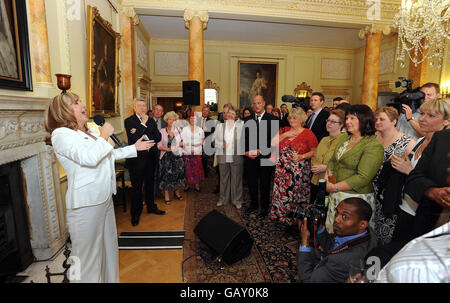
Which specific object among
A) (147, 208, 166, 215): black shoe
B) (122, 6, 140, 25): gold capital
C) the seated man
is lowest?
(147, 208, 166, 215): black shoe

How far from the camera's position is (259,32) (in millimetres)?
9344

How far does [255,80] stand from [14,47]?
31.2 feet

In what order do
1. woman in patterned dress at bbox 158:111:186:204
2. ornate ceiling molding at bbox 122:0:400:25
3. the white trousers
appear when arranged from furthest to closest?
ornate ceiling molding at bbox 122:0:400:25 < woman in patterned dress at bbox 158:111:186:204 < the white trousers

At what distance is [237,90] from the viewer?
35.8 ft

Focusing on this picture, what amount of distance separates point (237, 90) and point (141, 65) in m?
4.26

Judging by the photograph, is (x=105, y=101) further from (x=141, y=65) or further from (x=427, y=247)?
(x=427, y=247)

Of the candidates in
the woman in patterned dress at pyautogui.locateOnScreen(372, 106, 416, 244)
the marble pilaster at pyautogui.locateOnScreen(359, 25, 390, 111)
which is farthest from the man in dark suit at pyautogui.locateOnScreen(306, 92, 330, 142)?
the marble pilaster at pyautogui.locateOnScreen(359, 25, 390, 111)

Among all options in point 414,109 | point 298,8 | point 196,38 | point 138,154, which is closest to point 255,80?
point 298,8

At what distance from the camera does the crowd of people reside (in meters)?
1.60

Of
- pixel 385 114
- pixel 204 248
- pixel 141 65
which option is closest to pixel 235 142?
pixel 204 248

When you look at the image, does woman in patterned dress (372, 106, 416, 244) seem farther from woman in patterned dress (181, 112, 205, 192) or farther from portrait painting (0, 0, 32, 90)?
portrait painting (0, 0, 32, 90)

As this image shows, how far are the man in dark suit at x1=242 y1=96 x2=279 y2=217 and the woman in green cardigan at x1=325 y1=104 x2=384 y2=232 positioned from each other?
4.58 feet

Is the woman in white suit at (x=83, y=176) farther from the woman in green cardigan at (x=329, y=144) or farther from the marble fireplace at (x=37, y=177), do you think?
the woman in green cardigan at (x=329, y=144)

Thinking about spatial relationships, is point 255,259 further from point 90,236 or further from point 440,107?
point 440,107
